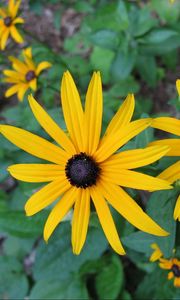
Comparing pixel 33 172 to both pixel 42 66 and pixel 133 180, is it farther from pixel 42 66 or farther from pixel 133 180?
pixel 42 66

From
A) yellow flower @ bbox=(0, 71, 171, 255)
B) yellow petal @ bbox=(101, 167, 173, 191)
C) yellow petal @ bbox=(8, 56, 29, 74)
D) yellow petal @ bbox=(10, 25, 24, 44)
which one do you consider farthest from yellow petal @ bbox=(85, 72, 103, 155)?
yellow petal @ bbox=(10, 25, 24, 44)

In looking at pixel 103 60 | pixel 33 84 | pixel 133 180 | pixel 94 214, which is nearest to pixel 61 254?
pixel 94 214

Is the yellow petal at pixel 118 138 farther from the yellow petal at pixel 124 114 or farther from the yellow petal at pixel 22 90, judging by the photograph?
the yellow petal at pixel 22 90

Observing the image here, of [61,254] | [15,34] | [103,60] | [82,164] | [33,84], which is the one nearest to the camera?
[82,164]

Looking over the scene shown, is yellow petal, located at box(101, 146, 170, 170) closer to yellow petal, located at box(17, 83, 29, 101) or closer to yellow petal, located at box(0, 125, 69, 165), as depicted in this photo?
yellow petal, located at box(0, 125, 69, 165)

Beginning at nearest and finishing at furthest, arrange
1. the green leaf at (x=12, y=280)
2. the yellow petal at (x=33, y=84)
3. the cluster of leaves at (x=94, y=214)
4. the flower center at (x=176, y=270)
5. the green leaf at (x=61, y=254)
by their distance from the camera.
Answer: the flower center at (x=176, y=270) → the cluster of leaves at (x=94, y=214) → the green leaf at (x=61, y=254) → the yellow petal at (x=33, y=84) → the green leaf at (x=12, y=280)

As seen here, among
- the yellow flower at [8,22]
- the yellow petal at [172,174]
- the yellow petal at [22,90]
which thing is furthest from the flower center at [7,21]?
the yellow petal at [172,174]

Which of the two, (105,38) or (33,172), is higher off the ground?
(105,38)
